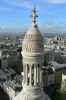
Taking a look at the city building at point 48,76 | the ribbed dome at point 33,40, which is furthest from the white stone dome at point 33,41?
the city building at point 48,76

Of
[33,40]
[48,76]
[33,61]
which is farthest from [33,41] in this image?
[48,76]

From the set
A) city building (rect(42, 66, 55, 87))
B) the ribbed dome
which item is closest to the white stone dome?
the ribbed dome

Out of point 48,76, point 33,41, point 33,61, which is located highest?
point 33,41

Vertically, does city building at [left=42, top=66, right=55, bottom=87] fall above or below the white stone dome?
below

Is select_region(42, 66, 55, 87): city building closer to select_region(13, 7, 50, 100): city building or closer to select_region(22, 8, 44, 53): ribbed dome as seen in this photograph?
select_region(13, 7, 50, 100): city building

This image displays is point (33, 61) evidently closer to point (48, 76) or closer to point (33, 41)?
point (33, 41)

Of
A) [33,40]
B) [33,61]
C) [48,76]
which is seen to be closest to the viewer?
[33,40]

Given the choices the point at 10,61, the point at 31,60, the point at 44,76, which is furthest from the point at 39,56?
the point at 10,61

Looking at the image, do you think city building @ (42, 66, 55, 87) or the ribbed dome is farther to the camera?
city building @ (42, 66, 55, 87)

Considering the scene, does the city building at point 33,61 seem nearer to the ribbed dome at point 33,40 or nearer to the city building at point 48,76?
the ribbed dome at point 33,40
